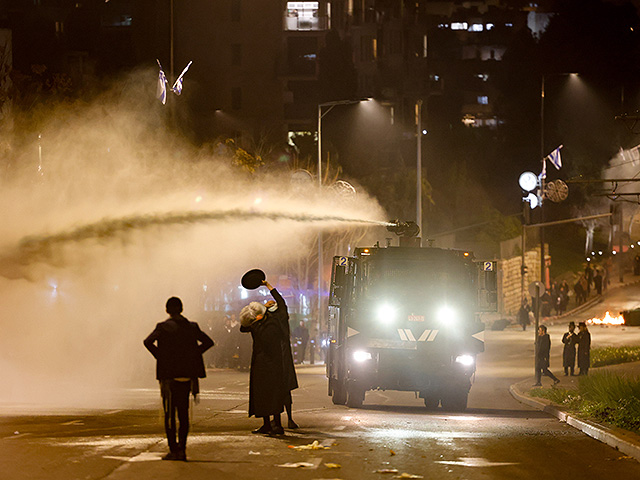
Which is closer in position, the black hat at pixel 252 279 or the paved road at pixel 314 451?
the paved road at pixel 314 451

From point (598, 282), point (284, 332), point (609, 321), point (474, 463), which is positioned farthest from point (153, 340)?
point (598, 282)

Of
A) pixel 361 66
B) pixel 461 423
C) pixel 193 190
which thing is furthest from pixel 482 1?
pixel 461 423

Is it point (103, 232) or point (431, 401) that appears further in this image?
point (103, 232)

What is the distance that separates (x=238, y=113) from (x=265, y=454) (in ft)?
196

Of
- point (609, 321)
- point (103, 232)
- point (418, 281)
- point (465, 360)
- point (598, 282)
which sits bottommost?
point (465, 360)

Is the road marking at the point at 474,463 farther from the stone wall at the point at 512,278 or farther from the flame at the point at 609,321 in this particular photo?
the stone wall at the point at 512,278

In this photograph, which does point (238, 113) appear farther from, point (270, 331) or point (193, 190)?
point (270, 331)

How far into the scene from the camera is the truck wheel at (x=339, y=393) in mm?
21136

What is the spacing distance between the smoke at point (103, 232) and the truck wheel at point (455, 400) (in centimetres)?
461

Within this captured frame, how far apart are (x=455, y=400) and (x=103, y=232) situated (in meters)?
12.4

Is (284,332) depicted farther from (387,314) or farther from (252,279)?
(387,314)

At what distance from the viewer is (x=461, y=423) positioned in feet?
55.7

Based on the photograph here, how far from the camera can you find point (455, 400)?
2061 centimetres

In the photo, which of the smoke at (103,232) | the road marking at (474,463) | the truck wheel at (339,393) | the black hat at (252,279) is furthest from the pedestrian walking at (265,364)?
the smoke at (103,232)
